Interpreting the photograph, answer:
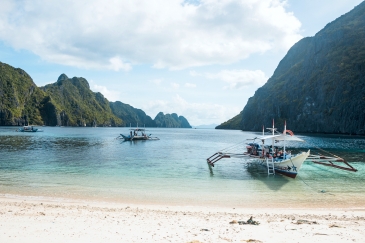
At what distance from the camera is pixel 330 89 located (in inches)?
5635

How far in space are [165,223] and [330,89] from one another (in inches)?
6168

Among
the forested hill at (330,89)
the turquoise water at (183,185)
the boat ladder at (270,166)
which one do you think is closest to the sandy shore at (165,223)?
the turquoise water at (183,185)

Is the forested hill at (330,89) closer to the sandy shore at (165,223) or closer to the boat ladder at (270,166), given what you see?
the boat ladder at (270,166)

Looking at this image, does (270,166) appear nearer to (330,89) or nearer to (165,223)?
(165,223)

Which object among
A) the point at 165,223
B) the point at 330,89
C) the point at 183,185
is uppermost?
the point at 330,89

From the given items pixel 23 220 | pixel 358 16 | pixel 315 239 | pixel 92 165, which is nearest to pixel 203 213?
pixel 315 239

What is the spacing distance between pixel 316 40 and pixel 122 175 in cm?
19597

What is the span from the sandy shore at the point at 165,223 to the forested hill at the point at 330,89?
425ft

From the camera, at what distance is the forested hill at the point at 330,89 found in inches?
5001

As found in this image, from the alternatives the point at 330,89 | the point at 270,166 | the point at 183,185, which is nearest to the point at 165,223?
the point at 183,185

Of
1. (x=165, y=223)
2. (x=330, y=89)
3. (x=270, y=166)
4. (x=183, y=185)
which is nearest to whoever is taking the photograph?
(x=165, y=223)

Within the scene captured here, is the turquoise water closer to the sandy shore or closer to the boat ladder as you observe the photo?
the boat ladder

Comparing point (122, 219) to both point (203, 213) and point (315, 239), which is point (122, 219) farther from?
point (315, 239)

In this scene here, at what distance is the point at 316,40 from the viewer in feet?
600
